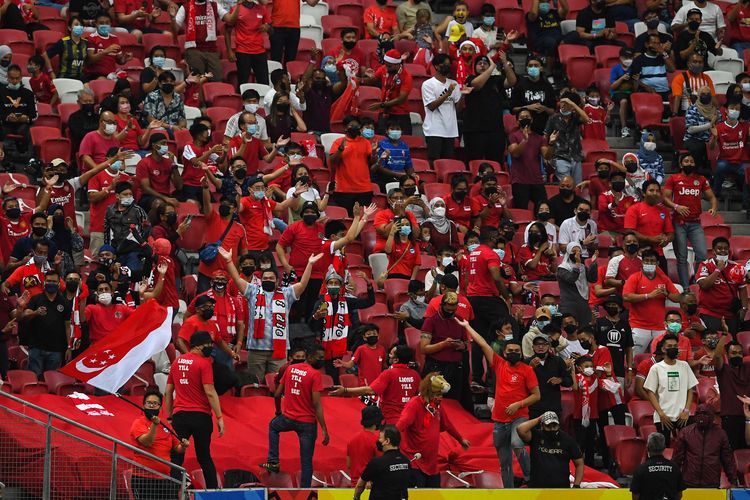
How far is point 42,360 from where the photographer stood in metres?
17.3

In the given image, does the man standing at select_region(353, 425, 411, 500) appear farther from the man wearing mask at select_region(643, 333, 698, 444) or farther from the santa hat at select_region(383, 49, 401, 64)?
the santa hat at select_region(383, 49, 401, 64)

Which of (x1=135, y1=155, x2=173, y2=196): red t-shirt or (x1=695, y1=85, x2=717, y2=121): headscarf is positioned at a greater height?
(x1=695, y1=85, x2=717, y2=121): headscarf

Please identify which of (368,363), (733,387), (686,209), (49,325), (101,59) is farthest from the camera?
(101,59)

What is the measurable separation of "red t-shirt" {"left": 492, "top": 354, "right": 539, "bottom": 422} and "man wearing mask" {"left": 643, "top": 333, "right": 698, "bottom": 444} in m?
2.04

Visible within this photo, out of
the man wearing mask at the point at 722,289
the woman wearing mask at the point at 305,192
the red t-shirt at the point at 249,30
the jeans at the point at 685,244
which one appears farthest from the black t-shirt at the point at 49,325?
the jeans at the point at 685,244

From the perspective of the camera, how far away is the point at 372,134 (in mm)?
21328

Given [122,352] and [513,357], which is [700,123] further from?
[122,352]

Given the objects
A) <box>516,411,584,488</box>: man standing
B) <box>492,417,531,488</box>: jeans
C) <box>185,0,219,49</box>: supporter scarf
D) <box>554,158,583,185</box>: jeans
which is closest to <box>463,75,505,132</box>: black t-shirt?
<box>554,158,583,185</box>: jeans

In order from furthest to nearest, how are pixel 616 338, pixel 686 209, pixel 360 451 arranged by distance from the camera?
pixel 686 209 < pixel 616 338 < pixel 360 451

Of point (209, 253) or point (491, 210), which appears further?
point (491, 210)

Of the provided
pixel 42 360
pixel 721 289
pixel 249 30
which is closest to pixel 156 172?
pixel 42 360

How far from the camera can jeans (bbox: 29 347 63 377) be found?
17203 millimetres

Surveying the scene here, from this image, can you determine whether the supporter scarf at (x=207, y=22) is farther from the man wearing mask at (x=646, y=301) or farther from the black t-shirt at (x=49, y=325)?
the man wearing mask at (x=646, y=301)

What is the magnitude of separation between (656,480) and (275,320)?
14.5 ft
